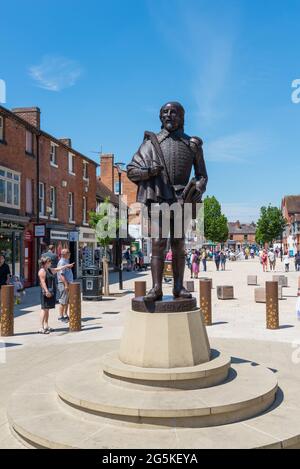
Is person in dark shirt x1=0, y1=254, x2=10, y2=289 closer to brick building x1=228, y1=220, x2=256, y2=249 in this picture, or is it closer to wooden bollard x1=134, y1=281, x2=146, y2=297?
wooden bollard x1=134, y1=281, x2=146, y2=297

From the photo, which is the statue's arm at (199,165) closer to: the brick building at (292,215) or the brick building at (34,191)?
the brick building at (34,191)

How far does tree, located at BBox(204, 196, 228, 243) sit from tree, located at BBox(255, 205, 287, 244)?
7.07 m

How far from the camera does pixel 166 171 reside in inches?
241

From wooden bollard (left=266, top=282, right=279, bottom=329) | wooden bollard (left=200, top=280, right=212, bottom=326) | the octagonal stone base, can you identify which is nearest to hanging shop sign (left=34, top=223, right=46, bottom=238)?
wooden bollard (left=200, top=280, right=212, bottom=326)

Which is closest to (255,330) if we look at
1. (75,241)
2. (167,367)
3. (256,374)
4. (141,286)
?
(141,286)

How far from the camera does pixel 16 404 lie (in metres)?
5.12

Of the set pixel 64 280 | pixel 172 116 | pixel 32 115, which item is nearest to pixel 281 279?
pixel 64 280

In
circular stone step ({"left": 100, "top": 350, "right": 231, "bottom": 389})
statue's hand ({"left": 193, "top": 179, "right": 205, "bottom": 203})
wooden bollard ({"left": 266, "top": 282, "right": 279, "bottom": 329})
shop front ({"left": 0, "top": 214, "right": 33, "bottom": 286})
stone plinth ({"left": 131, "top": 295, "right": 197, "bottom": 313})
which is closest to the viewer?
circular stone step ({"left": 100, "top": 350, "right": 231, "bottom": 389})

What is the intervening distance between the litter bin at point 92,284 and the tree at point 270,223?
229ft

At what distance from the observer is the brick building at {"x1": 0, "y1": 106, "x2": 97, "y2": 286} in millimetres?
20328

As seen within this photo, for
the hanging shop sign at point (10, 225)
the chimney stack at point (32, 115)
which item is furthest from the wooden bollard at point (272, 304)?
the chimney stack at point (32, 115)

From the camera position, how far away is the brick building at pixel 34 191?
2033 centimetres

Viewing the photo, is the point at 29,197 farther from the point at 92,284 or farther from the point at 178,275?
the point at 178,275
